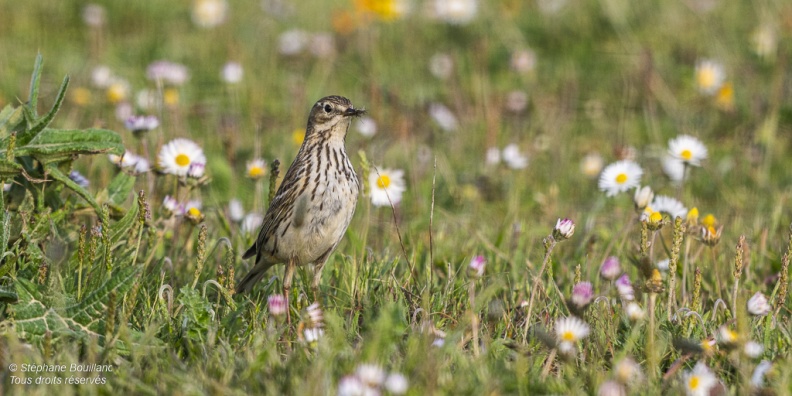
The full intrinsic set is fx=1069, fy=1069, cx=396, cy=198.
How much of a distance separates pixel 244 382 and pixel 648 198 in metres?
2.28

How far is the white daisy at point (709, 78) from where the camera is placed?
9.11 metres

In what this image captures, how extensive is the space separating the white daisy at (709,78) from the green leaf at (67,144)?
18.5 ft

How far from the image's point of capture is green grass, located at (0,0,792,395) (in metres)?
3.97

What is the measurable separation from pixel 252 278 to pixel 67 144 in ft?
3.64

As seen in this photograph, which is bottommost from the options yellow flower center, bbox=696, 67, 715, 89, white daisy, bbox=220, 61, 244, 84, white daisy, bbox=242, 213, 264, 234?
white daisy, bbox=242, 213, 264, 234

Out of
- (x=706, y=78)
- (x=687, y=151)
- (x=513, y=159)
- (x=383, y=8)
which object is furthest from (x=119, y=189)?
(x=706, y=78)

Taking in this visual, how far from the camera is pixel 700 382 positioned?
377 centimetres

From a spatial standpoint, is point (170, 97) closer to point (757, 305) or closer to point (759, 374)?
point (757, 305)

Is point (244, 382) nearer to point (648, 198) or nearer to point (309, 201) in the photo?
point (309, 201)

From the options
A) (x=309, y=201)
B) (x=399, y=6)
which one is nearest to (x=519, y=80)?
(x=399, y=6)

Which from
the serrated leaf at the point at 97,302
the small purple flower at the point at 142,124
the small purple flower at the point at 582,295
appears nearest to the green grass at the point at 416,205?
the serrated leaf at the point at 97,302

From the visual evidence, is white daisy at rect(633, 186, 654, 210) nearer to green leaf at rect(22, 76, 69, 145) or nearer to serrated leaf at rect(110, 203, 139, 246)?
serrated leaf at rect(110, 203, 139, 246)

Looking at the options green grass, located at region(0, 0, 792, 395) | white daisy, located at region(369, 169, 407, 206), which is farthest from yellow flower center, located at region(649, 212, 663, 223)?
white daisy, located at region(369, 169, 407, 206)

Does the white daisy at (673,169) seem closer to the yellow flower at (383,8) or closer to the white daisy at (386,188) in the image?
the white daisy at (386,188)
